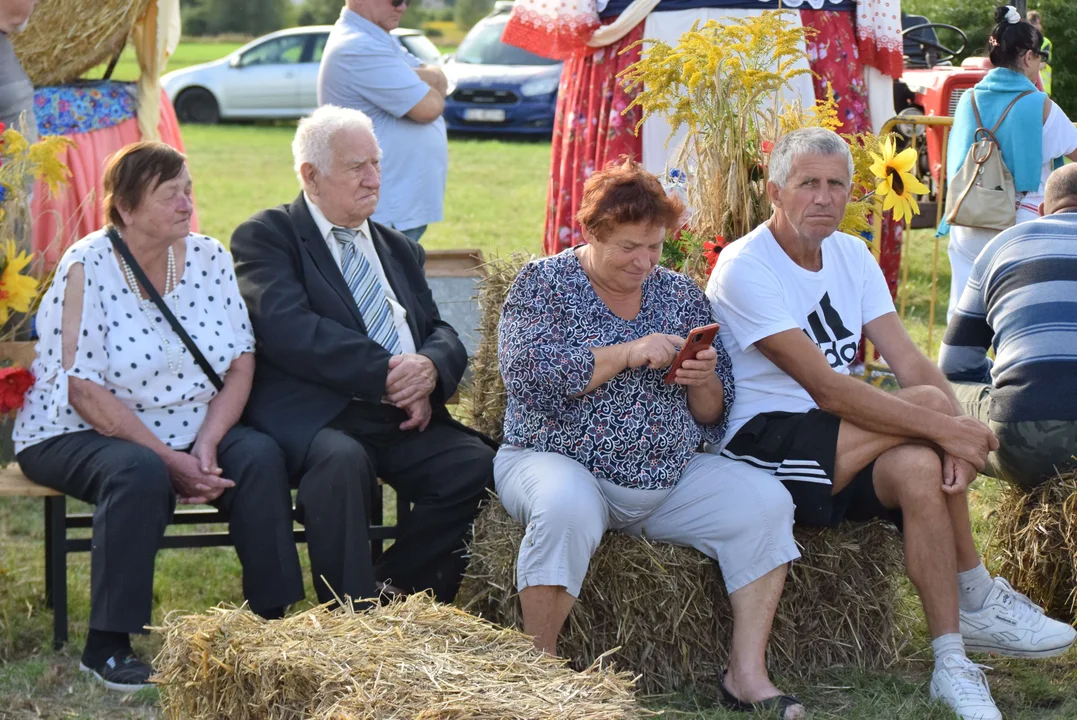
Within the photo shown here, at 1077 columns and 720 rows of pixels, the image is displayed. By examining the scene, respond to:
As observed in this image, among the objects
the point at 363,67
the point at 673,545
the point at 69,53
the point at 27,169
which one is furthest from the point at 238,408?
the point at 69,53

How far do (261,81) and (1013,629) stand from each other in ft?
55.3

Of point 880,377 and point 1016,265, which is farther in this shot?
point 880,377

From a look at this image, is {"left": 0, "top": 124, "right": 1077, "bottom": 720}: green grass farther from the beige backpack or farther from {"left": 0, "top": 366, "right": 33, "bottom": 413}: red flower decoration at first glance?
the beige backpack

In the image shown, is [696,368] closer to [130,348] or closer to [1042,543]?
[1042,543]

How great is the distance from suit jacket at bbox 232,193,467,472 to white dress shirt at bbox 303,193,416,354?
0.06 ft

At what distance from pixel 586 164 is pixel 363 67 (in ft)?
4.07

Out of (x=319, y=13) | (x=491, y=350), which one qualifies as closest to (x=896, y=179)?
(x=491, y=350)

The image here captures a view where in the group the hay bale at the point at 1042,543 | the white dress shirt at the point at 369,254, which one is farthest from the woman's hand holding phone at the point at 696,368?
the hay bale at the point at 1042,543

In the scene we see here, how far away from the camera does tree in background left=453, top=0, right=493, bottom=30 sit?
3750 centimetres

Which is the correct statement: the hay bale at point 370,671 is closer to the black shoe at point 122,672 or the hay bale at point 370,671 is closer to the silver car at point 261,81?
the black shoe at point 122,672

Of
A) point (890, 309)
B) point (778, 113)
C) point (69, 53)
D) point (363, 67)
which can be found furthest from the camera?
point (69, 53)

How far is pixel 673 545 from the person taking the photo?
3.68 m

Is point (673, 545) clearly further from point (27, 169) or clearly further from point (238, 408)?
point (27, 169)

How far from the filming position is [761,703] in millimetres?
3438
